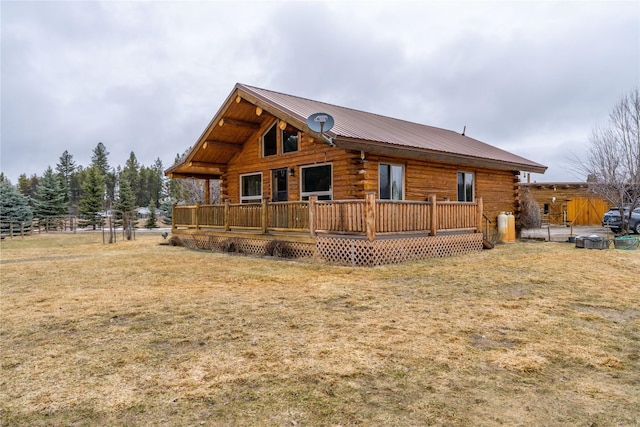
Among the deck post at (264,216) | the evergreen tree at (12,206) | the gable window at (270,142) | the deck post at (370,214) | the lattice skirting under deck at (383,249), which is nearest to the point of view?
the deck post at (370,214)

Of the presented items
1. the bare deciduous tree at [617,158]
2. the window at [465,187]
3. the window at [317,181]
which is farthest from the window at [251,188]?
the bare deciduous tree at [617,158]

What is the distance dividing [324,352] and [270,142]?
41.3 feet

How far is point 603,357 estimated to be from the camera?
4082 millimetres

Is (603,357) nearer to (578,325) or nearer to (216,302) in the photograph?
(578,325)

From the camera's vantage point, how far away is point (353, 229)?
1077cm

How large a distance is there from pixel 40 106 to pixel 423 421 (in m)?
53.5

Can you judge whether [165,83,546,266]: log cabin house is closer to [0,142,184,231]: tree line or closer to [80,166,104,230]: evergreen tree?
[0,142,184,231]: tree line

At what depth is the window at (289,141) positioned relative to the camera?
48.6ft

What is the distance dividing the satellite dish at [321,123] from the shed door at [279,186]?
172 inches

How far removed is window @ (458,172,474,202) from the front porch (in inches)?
101

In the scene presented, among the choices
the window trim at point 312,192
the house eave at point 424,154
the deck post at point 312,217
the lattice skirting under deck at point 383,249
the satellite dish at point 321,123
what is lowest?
the lattice skirting under deck at point 383,249

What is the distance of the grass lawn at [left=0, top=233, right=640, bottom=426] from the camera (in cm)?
304

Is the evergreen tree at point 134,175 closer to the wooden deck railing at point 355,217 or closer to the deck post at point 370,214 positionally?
the wooden deck railing at point 355,217

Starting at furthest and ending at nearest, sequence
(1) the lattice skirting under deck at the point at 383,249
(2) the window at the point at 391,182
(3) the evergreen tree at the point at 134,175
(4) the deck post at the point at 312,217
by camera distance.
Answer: (3) the evergreen tree at the point at 134,175, (2) the window at the point at 391,182, (4) the deck post at the point at 312,217, (1) the lattice skirting under deck at the point at 383,249
